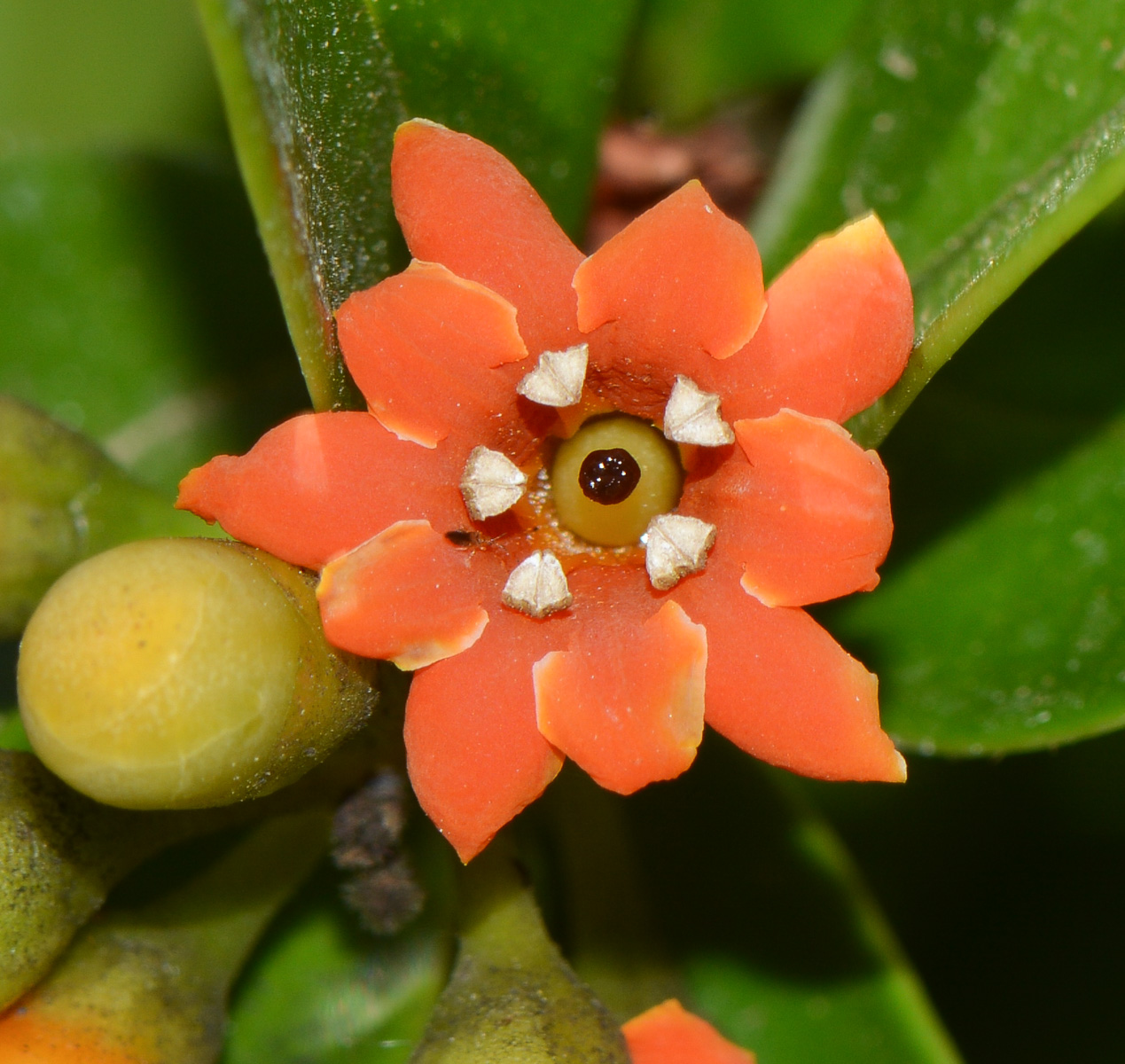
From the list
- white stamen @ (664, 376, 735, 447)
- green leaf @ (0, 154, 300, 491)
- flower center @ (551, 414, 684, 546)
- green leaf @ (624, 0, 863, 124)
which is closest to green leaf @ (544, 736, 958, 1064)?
flower center @ (551, 414, 684, 546)

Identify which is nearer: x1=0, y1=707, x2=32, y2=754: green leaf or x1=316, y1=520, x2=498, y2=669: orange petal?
x1=316, y1=520, x2=498, y2=669: orange petal

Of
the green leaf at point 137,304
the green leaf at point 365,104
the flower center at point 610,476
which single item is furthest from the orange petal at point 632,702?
the green leaf at point 137,304

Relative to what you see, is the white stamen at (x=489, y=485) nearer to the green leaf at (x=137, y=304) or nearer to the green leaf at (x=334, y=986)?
the green leaf at (x=334, y=986)

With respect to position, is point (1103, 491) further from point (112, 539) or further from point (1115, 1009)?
point (112, 539)

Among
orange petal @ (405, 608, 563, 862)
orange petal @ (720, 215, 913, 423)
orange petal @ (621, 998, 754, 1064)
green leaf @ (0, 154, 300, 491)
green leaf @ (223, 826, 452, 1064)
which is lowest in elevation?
green leaf @ (223, 826, 452, 1064)

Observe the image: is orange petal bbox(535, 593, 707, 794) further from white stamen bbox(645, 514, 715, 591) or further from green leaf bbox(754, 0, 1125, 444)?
green leaf bbox(754, 0, 1125, 444)

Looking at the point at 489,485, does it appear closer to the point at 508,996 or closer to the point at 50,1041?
the point at 508,996

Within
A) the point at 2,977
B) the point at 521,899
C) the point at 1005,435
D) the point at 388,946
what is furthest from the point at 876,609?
the point at 2,977
